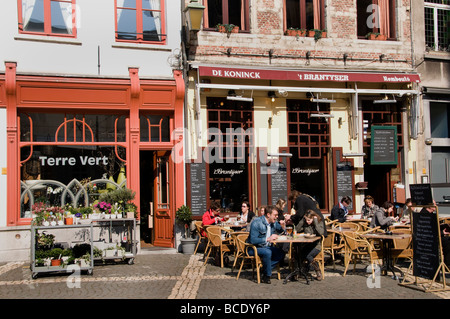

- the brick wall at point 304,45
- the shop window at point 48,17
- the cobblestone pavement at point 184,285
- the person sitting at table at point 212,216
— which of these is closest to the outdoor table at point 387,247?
the cobblestone pavement at point 184,285

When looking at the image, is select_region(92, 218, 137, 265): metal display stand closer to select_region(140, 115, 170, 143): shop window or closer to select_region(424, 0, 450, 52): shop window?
select_region(140, 115, 170, 143): shop window

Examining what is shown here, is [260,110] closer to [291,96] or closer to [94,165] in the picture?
[291,96]

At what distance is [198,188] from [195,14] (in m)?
4.26

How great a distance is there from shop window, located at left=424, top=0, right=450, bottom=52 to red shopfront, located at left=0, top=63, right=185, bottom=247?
7855 millimetres

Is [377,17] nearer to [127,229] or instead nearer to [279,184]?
[279,184]

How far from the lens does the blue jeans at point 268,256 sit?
9539mm

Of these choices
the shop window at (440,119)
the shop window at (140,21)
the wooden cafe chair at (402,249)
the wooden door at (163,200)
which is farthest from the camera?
the shop window at (440,119)

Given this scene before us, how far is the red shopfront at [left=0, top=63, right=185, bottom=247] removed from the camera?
500 inches

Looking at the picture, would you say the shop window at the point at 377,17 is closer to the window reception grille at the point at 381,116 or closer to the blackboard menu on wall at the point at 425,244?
the window reception grille at the point at 381,116

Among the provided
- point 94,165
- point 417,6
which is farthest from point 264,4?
point 94,165

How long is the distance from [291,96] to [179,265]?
577cm

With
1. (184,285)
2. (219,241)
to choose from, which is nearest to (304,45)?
(219,241)

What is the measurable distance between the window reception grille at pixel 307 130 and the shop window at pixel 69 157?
4.52 meters

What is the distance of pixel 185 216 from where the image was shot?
13.4 m
